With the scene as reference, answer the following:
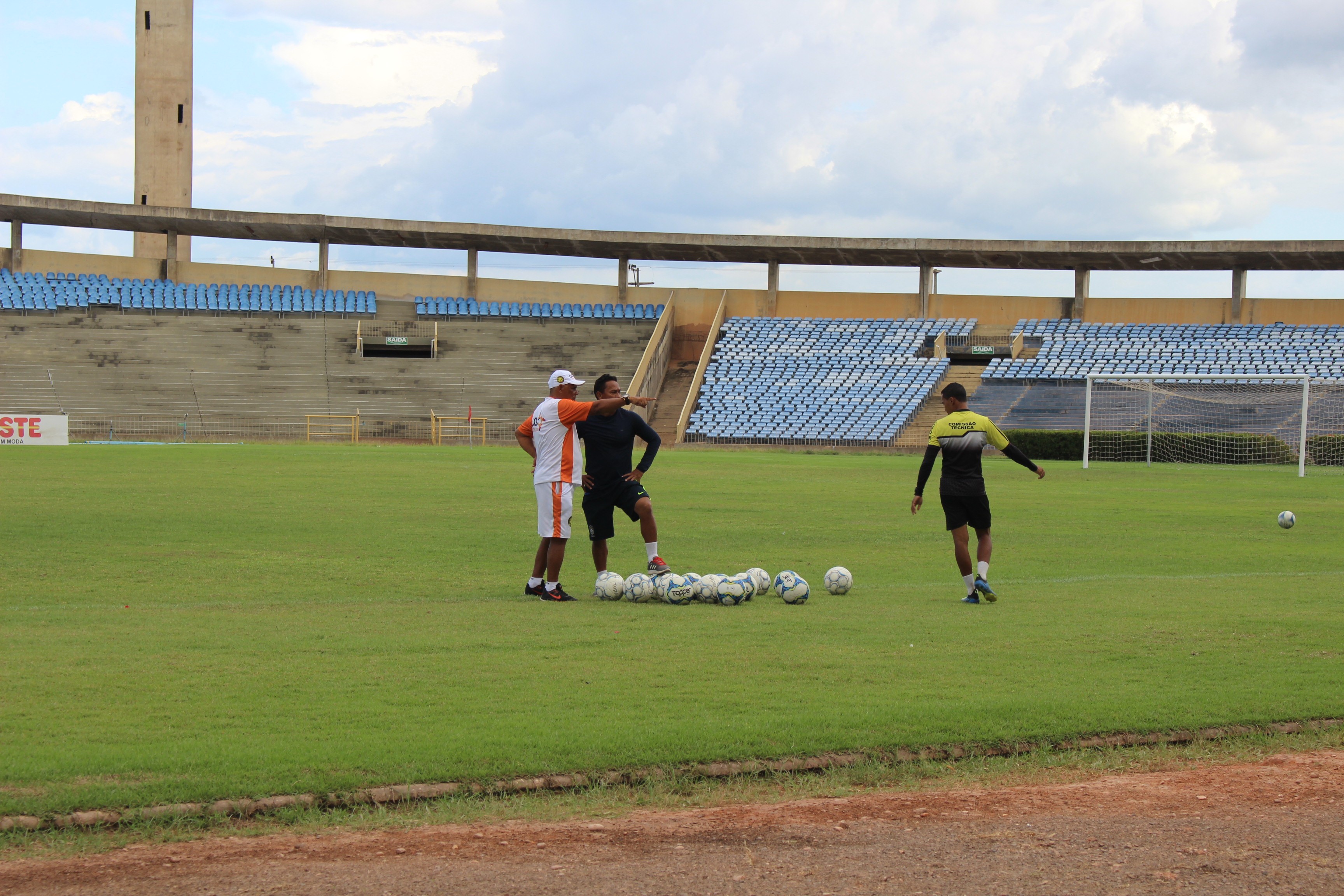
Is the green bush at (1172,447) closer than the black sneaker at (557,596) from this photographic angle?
No

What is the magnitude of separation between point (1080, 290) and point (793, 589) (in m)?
50.8

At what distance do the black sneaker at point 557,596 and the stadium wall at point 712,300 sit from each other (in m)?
47.6

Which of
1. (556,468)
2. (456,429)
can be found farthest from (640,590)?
(456,429)

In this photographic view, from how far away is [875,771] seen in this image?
566cm

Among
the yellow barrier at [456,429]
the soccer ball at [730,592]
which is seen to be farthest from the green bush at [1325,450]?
the soccer ball at [730,592]

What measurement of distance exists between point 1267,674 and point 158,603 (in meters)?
8.55

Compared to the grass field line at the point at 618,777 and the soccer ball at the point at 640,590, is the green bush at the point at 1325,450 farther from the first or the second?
the grass field line at the point at 618,777

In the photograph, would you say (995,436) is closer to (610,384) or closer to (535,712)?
(610,384)

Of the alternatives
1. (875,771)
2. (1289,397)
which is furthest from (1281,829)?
(1289,397)

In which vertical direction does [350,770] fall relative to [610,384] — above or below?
below

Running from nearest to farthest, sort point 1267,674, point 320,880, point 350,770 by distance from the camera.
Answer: point 320,880
point 350,770
point 1267,674

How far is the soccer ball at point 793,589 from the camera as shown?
401 inches

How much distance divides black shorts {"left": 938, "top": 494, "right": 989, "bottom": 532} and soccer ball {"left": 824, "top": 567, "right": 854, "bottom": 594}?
3.49 ft

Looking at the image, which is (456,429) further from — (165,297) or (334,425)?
(165,297)
